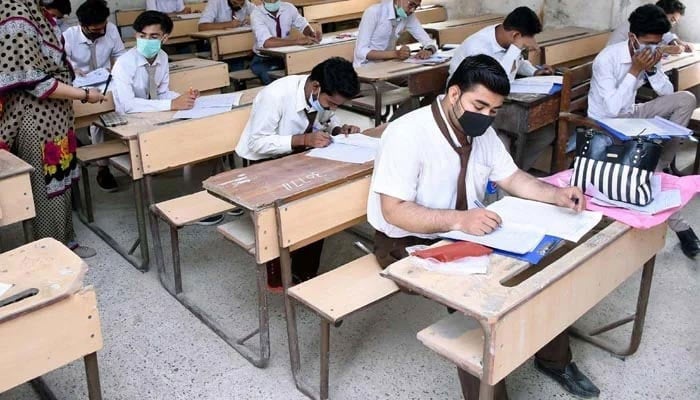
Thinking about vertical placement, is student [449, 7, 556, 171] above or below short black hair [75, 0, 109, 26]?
below

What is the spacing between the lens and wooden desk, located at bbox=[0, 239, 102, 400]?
159cm

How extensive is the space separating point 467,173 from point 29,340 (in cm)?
134

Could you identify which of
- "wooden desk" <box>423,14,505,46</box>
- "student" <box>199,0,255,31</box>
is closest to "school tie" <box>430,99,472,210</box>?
"wooden desk" <box>423,14,505,46</box>

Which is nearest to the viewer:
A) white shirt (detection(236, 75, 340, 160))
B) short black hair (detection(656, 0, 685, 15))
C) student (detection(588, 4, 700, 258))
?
white shirt (detection(236, 75, 340, 160))

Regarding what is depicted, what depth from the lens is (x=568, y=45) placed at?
484 centimetres

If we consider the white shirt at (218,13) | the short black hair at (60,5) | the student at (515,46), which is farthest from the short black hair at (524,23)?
the white shirt at (218,13)

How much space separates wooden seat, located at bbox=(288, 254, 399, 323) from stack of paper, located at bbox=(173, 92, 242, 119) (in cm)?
129

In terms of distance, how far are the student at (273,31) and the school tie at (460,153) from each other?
3.31 metres

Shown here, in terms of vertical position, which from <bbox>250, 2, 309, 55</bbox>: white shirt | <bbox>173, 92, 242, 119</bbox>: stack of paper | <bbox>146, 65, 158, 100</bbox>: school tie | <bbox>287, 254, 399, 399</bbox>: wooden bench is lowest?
<bbox>287, 254, 399, 399</bbox>: wooden bench

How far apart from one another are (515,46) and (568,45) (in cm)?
117

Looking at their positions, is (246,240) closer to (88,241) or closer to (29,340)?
(29,340)

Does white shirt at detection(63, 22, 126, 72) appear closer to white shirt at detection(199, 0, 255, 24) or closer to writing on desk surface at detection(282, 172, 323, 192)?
white shirt at detection(199, 0, 255, 24)

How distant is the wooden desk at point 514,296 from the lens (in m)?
1.57

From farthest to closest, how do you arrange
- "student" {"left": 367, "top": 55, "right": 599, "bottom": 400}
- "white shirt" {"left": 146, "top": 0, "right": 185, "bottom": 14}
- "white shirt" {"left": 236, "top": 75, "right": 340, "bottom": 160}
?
"white shirt" {"left": 146, "top": 0, "right": 185, "bottom": 14}, "white shirt" {"left": 236, "top": 75, "right": 340, "bottom": 160}, "student" {"left": 367, "top": 55, "right": 599, "bottom": 400}
